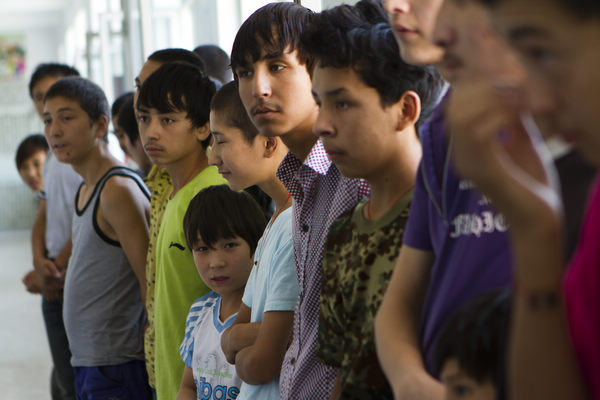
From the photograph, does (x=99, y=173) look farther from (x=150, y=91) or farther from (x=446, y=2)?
(x=446, y=2)

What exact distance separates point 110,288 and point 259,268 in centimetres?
94

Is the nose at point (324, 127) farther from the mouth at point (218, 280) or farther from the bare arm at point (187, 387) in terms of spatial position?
the bare arm at point (187, 387)

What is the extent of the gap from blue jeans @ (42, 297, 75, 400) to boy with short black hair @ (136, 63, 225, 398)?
3.84ft

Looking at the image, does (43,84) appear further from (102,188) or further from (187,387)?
(187,387)

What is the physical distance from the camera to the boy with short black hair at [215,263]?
1703 millimetres

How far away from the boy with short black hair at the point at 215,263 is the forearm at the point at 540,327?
122 cm

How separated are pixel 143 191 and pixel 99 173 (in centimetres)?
20

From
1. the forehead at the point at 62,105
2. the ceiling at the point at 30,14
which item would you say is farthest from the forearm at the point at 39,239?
the ceiling at the point at 30,14

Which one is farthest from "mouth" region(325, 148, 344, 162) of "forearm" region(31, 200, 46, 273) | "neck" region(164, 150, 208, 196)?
"forearm" region(31, 200, 46, 273)

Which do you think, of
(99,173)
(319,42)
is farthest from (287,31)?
(99,173)

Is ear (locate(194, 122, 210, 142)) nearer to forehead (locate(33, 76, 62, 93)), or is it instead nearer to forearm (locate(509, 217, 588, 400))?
forearm (locate(509, 217, 588, 400))

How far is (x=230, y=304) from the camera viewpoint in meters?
1.76

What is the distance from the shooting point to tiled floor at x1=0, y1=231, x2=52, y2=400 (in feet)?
14.2

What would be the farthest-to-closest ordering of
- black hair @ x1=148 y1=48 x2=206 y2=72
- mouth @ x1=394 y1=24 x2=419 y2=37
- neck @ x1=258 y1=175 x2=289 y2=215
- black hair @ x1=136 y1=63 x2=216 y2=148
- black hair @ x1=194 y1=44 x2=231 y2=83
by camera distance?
black hair @ x1=194 y1=44 x2=231 y2=83 → black hair @ x1=148 y1=48 x2=206 y2=72 → black hair @ x1=136 y1=63 x2=216 y2=148 → neck @ x1=258 y1=175 x2=289 y2=215 → mouth @ x1=394 y1=24 x2=419 y2=37
